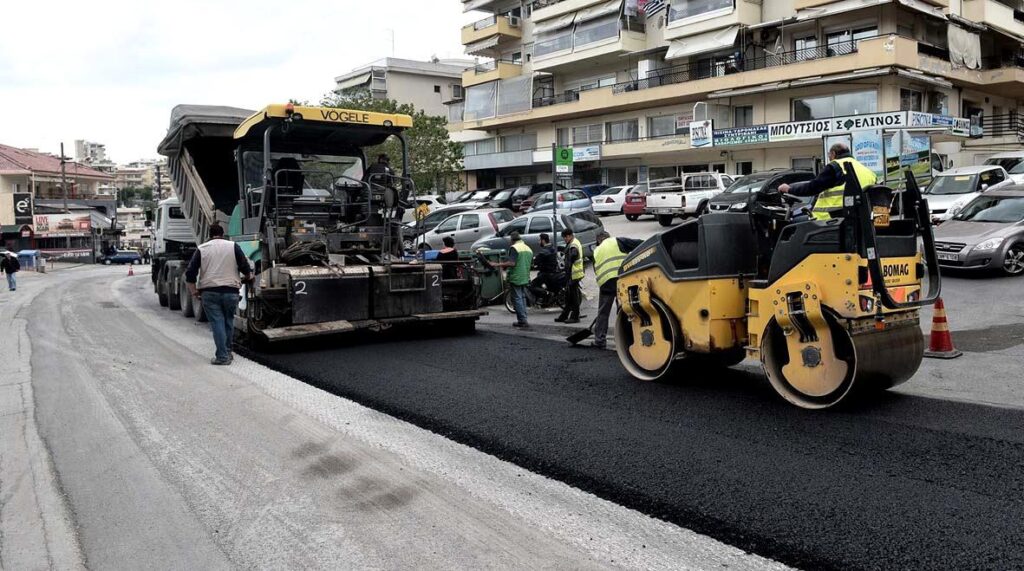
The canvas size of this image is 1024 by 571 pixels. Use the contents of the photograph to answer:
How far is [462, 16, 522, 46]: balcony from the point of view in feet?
165

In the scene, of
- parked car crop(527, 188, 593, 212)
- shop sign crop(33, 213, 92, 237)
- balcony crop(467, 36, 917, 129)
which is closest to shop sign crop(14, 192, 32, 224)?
shop sign crop(33, 213, 92, 237)

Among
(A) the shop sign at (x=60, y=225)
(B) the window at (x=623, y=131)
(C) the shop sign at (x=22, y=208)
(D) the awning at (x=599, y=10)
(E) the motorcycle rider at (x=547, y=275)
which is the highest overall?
(D) the awning at (x=599, y=10)

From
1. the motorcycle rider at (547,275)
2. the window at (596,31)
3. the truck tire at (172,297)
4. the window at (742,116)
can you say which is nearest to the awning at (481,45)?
the window at (596,31)

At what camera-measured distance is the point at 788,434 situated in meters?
5.68

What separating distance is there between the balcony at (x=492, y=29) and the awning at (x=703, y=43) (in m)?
13.9

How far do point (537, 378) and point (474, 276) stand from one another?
3.66 metres

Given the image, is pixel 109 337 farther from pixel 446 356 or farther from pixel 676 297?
pixel 676 297

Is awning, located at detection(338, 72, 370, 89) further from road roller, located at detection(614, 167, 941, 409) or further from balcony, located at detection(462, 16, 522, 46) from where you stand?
road roller, located at detection(614, 167, 941, 409)

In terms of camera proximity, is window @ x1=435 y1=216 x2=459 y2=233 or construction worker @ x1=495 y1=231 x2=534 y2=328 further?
window @ x1=435 y1=216 x2=459 y2=233

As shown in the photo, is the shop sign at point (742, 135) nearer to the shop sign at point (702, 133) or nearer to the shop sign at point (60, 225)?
the shop sign at point (702, 133)

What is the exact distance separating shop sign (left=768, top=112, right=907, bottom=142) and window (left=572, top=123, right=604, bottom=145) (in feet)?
39.8

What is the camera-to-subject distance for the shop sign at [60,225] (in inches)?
2416

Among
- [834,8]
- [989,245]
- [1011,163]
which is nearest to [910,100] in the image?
[834,8]

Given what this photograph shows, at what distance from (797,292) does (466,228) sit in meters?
16.4
